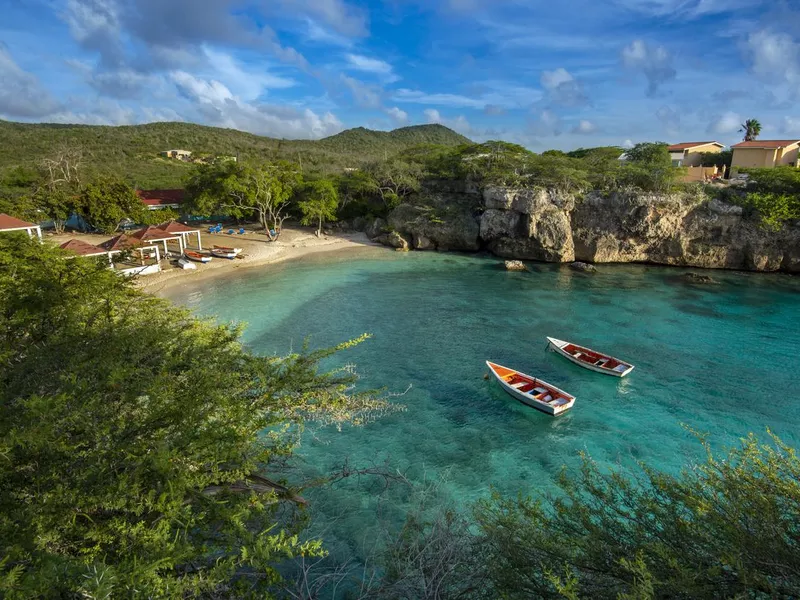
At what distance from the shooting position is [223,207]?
133 feet

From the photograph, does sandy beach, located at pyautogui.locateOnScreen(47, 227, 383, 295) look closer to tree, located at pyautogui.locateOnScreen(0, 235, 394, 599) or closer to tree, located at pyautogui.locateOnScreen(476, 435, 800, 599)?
tree, located at pyautogui.locateOnScreen(0, 235, 394, 599)

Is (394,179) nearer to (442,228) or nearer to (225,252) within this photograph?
(442,228)

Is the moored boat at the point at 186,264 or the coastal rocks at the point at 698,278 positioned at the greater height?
the moored boat at the point at 186,264

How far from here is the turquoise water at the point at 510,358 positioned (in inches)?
491

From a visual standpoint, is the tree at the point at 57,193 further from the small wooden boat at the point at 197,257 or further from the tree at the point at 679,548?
the tree at the point at 679,548

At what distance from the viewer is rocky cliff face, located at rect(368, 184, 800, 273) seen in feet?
113

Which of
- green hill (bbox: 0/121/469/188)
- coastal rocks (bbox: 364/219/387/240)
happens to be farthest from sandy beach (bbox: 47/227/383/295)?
green hill (bbox: 0/121/469/188)

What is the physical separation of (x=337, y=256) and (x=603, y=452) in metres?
28.4

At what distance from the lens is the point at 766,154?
142ft

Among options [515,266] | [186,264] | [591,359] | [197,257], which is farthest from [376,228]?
[591,359]

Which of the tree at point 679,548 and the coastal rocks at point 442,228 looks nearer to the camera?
the tree at point 679,548

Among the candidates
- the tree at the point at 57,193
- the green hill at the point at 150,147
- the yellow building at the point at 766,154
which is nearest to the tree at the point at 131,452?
the tree at the point at 57,193

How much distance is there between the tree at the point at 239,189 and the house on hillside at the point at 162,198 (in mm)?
4090

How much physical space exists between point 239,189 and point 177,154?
55.5 metres
